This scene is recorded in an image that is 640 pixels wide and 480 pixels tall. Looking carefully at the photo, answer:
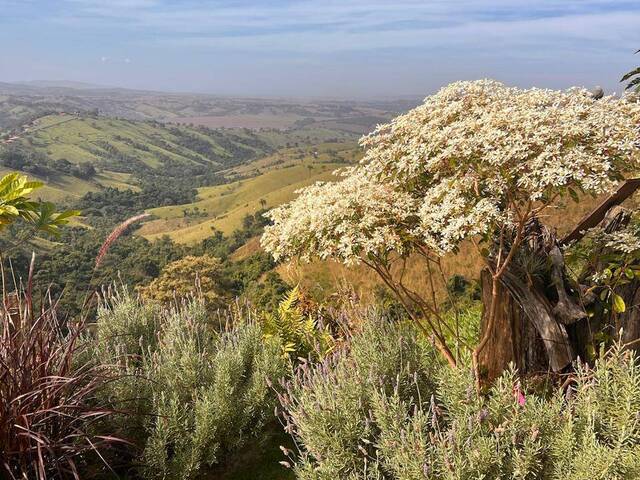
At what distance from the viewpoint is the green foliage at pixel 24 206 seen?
3.53 metres

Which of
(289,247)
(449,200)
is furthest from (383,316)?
(449,200)

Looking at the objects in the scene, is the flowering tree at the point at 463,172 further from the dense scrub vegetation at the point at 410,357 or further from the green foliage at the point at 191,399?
the green foliage at the point at 191,399

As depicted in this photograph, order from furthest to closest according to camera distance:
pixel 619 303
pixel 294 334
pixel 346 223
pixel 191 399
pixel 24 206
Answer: pixel 294 334 → pixel 191 399 → pixel 619 303 → pixel 346 223 → pixel 24 206

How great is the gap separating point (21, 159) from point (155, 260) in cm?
15248

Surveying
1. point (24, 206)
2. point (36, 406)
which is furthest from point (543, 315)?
point (24, 206)

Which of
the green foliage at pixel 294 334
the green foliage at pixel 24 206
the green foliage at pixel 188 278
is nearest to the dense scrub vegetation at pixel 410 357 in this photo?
the green foliage at pixel 24 206

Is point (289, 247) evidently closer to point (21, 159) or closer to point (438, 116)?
point (438, 116)

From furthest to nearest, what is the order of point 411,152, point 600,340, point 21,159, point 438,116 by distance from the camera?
point 21,159
point 600,340
point 438,116
point 411,152

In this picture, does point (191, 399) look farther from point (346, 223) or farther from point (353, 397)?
point (346, 223)

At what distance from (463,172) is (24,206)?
327 cm

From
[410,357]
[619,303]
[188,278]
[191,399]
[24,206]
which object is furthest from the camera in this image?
[188,278]

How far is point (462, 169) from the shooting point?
4.04 m

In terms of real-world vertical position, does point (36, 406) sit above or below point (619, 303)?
below

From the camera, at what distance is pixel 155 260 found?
75.4 metres
